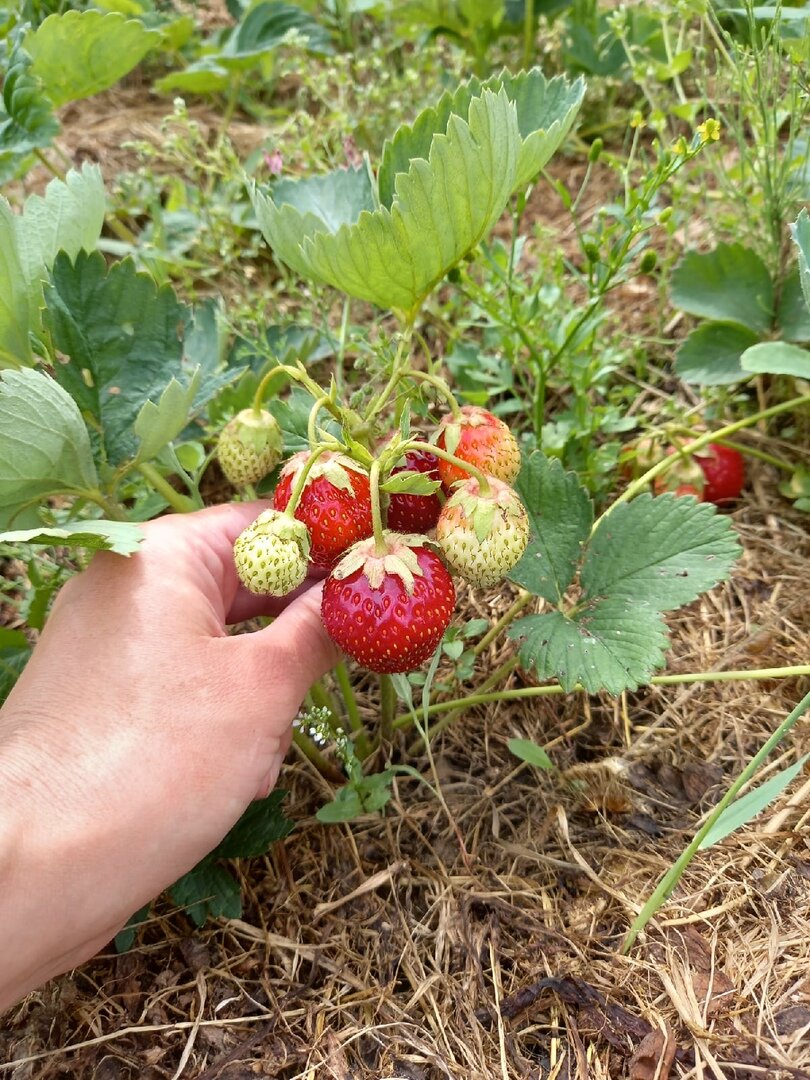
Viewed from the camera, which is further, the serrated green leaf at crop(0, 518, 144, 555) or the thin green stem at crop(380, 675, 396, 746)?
the thin green stem at crop(380, 675, 396, 746)

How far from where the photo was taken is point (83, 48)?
1.67 m

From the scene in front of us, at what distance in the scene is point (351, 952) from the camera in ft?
4.17

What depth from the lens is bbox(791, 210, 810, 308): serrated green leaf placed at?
105 cm

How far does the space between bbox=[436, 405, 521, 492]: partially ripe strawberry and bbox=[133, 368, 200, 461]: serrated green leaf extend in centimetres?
31

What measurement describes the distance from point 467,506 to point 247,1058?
0.78 m

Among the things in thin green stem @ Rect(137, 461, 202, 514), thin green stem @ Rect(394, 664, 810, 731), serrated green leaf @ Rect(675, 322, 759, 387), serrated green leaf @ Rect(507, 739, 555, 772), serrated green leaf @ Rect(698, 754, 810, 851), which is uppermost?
thin green stem @ Rect(137, 461, 202, 514)

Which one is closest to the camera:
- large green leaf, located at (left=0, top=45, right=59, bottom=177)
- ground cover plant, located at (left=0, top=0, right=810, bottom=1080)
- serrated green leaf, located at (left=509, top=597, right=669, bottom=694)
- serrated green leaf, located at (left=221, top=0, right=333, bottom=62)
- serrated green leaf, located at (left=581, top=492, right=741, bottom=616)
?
ground cover plant, located at (left=0, top=0, right=810, bottom=1080)

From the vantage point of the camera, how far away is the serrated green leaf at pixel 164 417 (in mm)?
1058

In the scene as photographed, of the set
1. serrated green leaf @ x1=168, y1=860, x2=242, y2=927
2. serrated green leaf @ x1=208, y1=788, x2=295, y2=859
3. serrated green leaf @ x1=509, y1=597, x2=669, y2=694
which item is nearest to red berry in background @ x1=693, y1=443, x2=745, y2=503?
serrated green leaf @ x1=509, y1=597, x2=669, y2=694

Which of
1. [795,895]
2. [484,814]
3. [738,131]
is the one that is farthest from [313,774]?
[738,131]

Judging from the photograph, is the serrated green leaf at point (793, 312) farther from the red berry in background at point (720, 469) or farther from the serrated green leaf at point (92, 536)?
the serrated green leaf at point (92, 536)

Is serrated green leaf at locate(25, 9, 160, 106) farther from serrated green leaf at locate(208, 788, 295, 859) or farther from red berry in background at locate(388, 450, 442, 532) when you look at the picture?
serrated green leaf at locate(208, 788, 295, 859)

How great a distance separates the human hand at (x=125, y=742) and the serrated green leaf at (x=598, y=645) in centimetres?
27

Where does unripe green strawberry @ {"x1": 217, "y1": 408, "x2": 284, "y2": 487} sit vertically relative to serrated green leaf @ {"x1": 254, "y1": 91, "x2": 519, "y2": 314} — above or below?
below
